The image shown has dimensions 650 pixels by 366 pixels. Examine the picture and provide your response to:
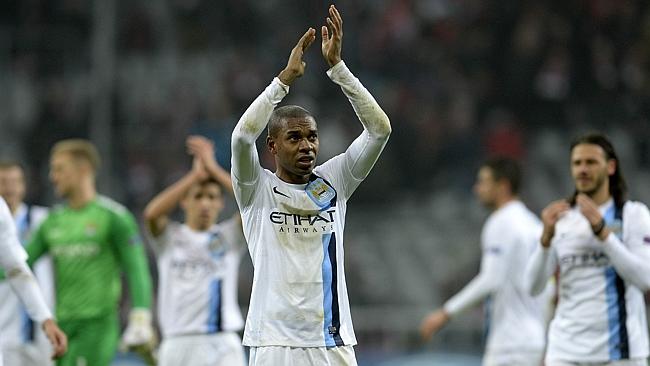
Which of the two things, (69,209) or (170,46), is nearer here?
(69,209)

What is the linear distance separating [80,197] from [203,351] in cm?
164

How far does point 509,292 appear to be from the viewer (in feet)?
33.1

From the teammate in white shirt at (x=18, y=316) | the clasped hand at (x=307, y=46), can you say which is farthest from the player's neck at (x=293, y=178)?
the teammate in white shirt at (x=18, y=316)

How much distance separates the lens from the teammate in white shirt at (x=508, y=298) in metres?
9.95

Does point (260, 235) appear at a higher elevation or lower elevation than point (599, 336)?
higher

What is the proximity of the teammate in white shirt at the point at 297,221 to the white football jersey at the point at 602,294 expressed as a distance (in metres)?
1.90

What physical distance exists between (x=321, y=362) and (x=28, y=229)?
457cm

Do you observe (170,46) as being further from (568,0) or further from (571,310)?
(571,310)

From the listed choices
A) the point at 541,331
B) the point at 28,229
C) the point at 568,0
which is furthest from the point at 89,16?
the point at 541,331

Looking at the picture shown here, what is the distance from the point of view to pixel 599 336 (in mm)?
7527

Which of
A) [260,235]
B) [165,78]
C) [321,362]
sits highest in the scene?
[165,78]

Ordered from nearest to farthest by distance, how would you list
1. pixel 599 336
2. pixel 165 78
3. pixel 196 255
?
pixel 599 336 → pixel 196 255 → pixel 165 78

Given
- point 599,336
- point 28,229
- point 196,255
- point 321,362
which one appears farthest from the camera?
point 28,229

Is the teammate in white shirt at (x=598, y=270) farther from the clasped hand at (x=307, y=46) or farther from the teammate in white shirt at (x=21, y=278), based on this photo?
the teammate in white shirt at (x=21, y=278)
